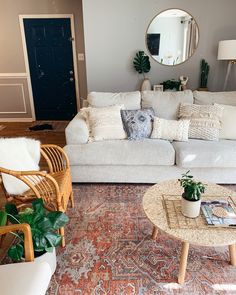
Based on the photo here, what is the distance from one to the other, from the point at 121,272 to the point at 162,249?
0.38 meters

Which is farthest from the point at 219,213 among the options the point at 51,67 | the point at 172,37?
the point at 51,67

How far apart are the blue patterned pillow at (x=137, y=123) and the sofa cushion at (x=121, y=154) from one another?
208mm

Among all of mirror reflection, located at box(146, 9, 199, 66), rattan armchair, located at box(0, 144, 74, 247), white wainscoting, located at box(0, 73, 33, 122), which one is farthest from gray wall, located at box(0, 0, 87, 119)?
rattan armchair, located at box(0, 144, 74, 247)

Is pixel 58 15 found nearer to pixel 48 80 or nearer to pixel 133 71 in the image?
pixel 48 80

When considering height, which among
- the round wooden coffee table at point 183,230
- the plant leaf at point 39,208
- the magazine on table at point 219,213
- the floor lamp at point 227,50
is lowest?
the round wooden coffee table at point 183,230

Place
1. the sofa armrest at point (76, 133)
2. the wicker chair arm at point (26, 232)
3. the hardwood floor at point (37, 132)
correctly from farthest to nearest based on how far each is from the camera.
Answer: the hardwood floor at point (37, 132) → the sofa armrest at point (76, 133) → the wicker chair arm at point (26, 232)

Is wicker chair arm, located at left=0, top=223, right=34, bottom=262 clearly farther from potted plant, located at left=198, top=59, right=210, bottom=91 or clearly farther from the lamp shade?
potted plant, located at left=198, top=59, right=210, bottom=91

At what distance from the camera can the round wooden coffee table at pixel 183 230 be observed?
4.69 feet

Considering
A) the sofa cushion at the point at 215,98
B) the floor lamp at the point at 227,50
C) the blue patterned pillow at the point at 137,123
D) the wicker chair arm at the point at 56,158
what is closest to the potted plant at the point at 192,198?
the wicker chair arm at the point at 56,158

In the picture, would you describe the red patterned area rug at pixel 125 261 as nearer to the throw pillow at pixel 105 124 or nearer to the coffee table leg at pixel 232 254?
the coffee table leg at pixel 232 254

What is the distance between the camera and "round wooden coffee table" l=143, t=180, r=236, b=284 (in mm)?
1429

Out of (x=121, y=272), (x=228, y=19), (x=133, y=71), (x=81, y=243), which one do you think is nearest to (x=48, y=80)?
(x=133, y=71)

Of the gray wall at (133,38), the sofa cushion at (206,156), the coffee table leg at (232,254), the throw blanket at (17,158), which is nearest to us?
the coffee table leg at (232,254)

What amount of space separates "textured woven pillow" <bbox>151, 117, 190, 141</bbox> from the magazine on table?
117 centimetres
